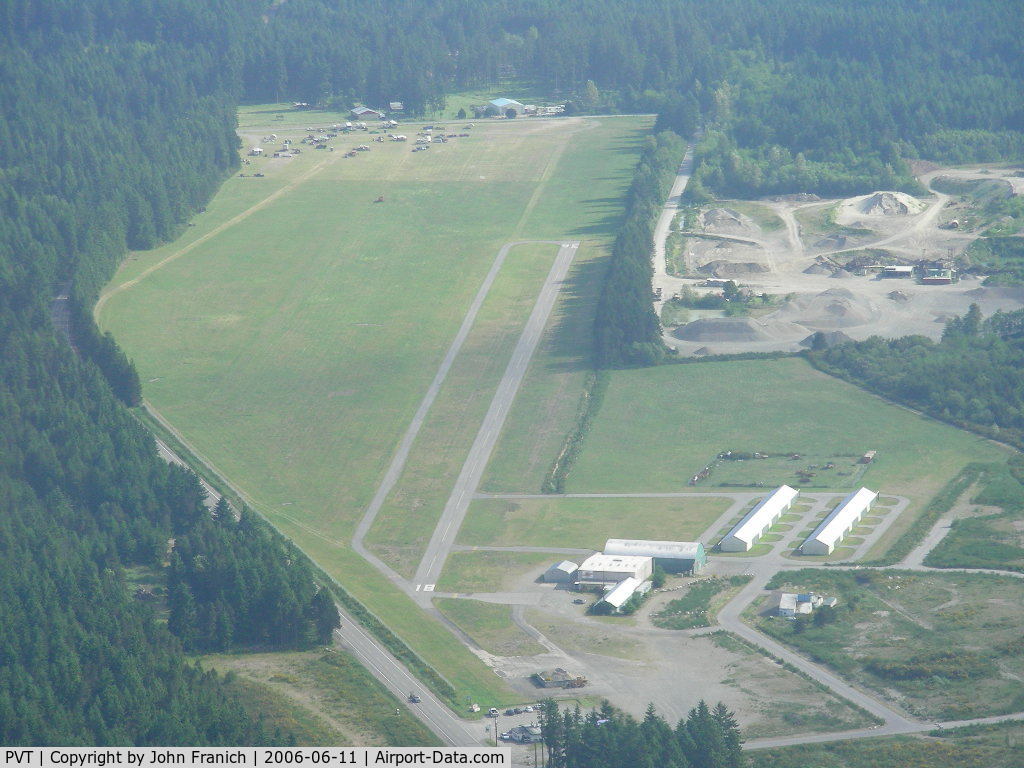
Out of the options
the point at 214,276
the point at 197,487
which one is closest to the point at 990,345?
the point at 197,487

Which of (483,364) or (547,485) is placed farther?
(483,364)

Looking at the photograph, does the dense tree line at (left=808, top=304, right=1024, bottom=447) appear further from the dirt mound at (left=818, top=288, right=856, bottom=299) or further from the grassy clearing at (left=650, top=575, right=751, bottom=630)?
the grassy clearing at (left=650, top=575, right=751, bottom=630)

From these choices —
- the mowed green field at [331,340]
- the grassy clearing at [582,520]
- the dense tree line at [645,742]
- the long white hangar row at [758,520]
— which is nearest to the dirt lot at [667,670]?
the mowed green field at [331,340]

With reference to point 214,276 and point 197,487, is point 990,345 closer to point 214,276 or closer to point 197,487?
point 197,487

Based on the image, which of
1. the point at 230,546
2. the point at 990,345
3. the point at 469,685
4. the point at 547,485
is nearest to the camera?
the point at 469,685

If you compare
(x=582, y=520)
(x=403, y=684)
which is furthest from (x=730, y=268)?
(x=403, y=684)

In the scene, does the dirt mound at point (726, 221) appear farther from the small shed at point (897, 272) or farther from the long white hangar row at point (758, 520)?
the long white hangar row at point (758, 520)

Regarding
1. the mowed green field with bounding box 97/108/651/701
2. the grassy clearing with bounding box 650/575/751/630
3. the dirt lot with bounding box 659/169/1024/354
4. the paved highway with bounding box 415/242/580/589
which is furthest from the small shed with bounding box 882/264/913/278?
the grassy clearing with bounding box 650/575/751/630
